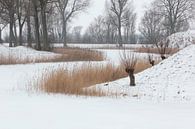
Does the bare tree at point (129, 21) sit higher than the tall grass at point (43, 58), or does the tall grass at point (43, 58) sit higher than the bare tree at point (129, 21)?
the bare tree at point (129, 21)

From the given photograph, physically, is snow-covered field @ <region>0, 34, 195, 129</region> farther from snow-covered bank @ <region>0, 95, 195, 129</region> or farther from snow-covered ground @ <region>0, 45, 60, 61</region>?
snow-covered ground @ <region>0, 45, 60, 61</region>

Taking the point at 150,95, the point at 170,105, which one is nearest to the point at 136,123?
the point at 170,105

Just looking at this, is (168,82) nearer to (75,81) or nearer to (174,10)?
(75,81)

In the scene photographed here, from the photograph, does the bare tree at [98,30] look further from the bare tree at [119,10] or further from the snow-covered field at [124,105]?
the snow-covered field at [124,105]

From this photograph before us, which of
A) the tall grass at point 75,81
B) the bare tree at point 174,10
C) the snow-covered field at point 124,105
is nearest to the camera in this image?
the snow-covered field at point 124,105

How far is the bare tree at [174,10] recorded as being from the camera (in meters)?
61.2

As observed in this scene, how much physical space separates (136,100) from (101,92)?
128cm

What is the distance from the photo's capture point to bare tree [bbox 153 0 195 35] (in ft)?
201

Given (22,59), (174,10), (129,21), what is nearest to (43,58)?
(22,59)

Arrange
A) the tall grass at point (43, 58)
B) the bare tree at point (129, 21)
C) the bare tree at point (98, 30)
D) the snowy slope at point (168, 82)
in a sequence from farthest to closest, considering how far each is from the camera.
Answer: the bare tree at point (98, 30), the bare tree at point (129, 21), the tall grass at point (43, 58), the snowy slope at point (168, 82)

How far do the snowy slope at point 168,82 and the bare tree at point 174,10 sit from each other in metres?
48.6

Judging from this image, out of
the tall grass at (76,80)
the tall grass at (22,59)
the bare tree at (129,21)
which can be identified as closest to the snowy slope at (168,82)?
the tall grass at (76,80)

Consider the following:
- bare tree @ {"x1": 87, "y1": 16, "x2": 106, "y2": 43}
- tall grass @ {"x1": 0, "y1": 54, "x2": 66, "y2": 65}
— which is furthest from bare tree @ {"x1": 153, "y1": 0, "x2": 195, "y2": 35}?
tall grass @ {"x1": 0, "y1": 54, "x2": 66, "y2": 65}

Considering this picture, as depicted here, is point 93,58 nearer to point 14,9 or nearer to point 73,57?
point 73,57
